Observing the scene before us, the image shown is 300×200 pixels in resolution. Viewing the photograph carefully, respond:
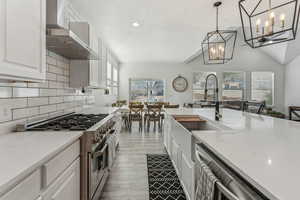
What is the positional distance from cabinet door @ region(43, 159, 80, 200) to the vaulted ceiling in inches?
108

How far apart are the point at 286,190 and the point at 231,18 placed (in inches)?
171

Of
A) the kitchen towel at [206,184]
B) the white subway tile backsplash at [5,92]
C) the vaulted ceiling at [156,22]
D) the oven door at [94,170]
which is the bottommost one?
the oven door at [94,170]

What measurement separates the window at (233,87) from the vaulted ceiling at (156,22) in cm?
235

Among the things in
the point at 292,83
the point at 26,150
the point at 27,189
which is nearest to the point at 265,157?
the point at 27,189

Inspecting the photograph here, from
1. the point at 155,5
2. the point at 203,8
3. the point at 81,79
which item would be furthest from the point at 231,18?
the point at 81,79

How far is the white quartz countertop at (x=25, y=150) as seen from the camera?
71 centimetres

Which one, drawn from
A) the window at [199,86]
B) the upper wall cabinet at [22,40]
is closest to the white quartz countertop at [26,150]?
the upper wall cabinet at [22,40]

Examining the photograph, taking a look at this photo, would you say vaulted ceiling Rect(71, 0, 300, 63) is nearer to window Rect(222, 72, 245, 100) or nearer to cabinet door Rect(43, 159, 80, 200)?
window Rect(222, 72, 245, 100)

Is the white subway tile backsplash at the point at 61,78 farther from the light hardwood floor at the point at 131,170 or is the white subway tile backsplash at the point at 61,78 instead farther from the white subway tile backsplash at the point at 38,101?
the light hardwood floor at the point at 131,170

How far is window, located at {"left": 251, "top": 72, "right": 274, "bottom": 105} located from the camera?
837cm

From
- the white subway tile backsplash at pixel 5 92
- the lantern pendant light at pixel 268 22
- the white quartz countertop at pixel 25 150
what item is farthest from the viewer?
the lantern pendant light at pixel 268 22

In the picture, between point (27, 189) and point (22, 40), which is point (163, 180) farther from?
point (22, 40)

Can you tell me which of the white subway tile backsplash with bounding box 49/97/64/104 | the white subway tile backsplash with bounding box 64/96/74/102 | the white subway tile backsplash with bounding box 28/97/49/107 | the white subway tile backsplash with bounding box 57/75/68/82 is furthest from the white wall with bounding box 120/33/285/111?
the white subway tile backsplash with bounding box 28/97/49/107

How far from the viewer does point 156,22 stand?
4.07 metres
